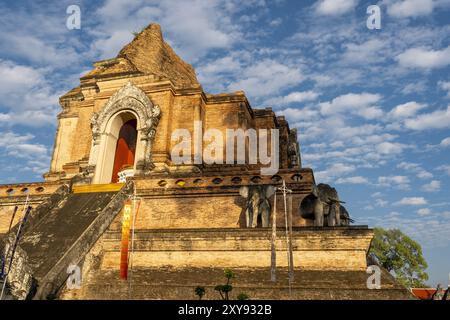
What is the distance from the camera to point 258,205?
39.3 feet

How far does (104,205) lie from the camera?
530 inches

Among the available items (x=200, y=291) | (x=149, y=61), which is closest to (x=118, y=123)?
(x=149, y=61)

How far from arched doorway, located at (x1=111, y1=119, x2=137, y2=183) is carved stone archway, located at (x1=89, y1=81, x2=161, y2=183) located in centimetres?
75

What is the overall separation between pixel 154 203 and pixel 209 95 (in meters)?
7.33

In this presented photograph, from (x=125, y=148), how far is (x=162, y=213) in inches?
302

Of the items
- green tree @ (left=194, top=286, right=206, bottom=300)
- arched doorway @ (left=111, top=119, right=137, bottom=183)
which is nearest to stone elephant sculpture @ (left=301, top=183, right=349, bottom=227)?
green tree @ (left=194, top=286, right=206, bottom=300)

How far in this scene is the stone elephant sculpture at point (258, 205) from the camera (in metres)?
11.8

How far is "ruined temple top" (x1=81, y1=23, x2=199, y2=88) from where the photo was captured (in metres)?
20.7

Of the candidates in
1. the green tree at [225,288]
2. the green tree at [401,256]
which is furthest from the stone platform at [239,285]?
the green tree at [401,256]

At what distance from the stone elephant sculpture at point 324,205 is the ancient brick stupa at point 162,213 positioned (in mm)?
31

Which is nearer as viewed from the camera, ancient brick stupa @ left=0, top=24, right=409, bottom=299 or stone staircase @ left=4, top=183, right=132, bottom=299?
stone staircase @ left=4, top=183, right=132, bottom=299

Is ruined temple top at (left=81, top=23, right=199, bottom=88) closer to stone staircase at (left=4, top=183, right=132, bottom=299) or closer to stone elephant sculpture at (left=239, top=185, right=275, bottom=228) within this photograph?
stone staircase at (left=4, top=183, right=132, bottom=299)

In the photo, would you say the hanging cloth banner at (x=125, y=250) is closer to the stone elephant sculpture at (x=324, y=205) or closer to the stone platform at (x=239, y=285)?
the stone platform at (x=239, y=285)

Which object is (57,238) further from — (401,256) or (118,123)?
(401,256)
